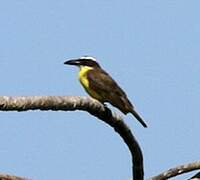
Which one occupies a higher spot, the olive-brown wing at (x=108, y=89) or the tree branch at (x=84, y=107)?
the tree branch at (x=84, y=107)

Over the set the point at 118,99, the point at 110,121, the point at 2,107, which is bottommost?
the point at 118,99

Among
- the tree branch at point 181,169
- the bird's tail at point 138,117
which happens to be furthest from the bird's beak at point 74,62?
the tree branch at point 181,169

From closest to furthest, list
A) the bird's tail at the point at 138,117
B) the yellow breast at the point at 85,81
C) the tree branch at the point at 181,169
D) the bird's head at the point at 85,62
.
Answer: the tree branch at the point at 181,169 < the bird's tail at the point at 138,117 < the yellow breast at the point at 85,81 < the bird's head at the point at 85,62

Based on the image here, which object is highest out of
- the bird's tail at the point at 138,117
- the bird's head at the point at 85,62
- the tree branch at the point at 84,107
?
the tree branch at the point at 84,107

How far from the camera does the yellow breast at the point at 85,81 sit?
33.0 feet

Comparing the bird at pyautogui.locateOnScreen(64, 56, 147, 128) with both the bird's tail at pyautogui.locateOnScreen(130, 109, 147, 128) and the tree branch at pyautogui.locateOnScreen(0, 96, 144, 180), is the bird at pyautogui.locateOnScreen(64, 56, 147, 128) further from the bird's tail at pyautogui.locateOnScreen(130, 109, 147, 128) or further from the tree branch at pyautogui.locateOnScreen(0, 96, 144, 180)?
the tree branch at pyautogui.locateOnScreen(0, 96, 144, 180)

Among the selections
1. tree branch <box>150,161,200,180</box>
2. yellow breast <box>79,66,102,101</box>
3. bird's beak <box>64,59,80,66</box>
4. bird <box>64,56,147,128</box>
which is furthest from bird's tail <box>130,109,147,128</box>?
tree branch <box>150,161,200,180</box>

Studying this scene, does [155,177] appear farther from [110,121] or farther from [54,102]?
[54,102]

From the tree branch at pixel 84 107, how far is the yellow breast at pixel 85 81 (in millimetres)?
3578

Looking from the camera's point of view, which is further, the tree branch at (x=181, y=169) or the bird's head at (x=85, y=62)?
the bird's head at (x=85, y=62)

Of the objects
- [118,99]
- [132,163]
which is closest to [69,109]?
[132,163]

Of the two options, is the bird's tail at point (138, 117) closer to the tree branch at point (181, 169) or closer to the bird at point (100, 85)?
the bird at point (100, 85)

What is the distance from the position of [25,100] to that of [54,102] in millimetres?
229

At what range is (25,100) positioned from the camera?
206 inches
